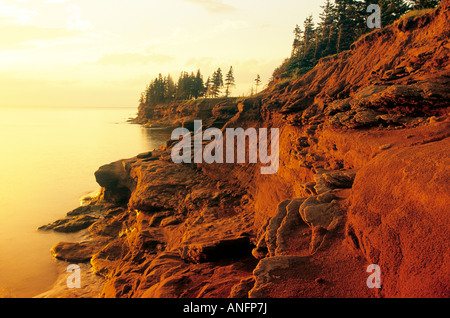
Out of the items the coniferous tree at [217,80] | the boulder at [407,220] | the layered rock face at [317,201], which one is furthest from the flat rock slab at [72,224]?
the coniferous tree at [217,80]

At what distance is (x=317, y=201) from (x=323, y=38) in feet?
162

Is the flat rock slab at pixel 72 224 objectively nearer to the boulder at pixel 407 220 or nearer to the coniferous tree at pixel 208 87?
the boulder at pixel 407 220

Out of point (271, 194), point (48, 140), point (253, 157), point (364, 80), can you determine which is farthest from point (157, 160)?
point (48, 140)

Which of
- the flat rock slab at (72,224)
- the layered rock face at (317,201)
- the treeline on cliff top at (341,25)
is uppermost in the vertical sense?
the treeline on cliff top at (341,25)

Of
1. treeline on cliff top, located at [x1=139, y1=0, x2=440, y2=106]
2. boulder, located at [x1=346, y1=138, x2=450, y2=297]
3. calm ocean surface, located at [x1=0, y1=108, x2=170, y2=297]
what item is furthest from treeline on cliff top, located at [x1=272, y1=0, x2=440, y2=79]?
calm ocean surface, located at [x1=0, y1=108, x2=170, y2=297]

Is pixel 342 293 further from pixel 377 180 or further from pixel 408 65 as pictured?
pixel 408 65

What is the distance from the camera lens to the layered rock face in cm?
575

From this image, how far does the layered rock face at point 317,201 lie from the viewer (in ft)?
18.9

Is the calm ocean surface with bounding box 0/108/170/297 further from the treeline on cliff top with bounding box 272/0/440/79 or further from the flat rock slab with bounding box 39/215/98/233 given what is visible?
the treeline on cliff top with bounding box 272/0/440/79

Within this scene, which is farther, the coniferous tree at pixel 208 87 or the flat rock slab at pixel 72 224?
the coniferous tree at pixel 208 87

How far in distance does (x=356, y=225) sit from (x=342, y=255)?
883 mm

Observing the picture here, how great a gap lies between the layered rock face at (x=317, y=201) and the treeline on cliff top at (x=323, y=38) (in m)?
15.4

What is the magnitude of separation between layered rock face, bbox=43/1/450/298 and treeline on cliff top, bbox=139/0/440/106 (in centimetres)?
1539

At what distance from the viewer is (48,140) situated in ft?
226
